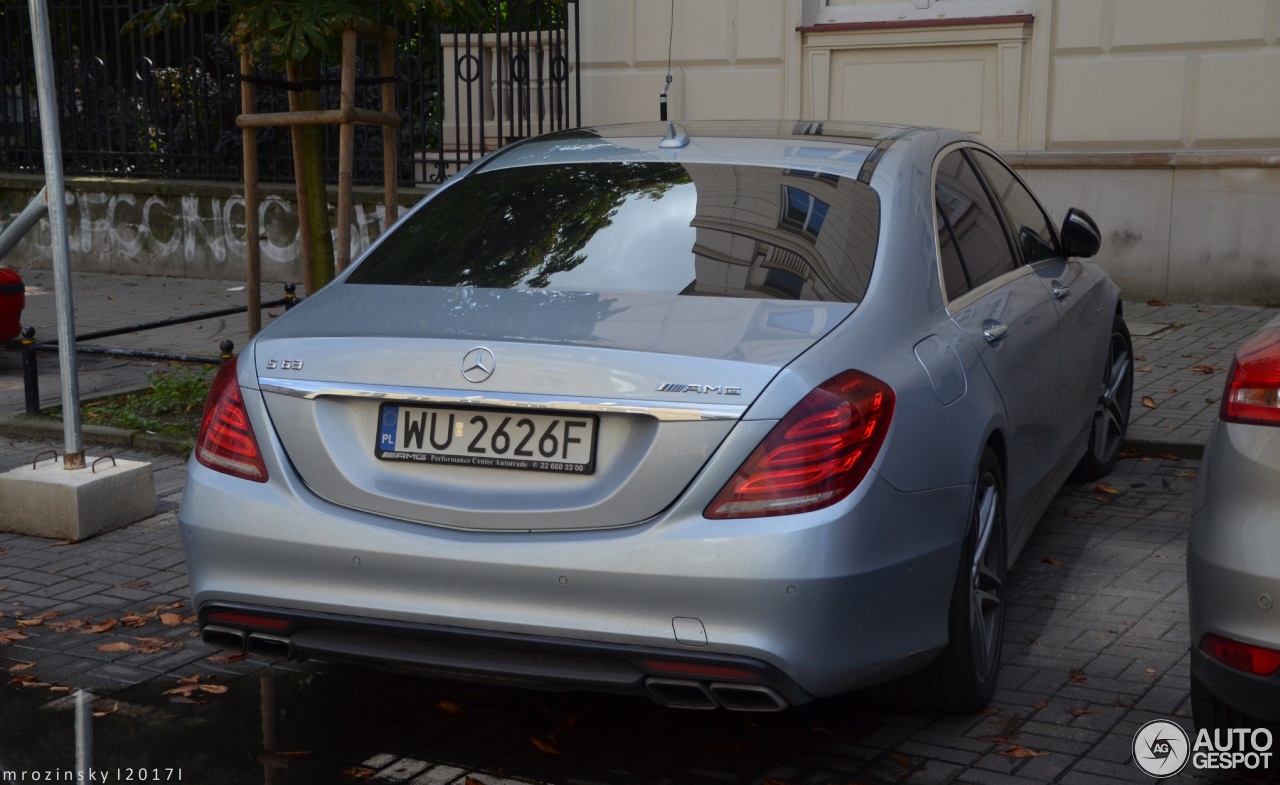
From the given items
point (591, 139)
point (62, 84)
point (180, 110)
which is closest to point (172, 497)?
point (591, 139)

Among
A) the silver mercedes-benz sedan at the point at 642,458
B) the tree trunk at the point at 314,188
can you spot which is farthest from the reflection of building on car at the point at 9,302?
the silver mercedes-benz sedan at the point at 642,458

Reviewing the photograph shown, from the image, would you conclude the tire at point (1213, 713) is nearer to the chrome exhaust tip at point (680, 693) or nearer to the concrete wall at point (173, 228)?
the chrome exhaust tip at point (680, 693)

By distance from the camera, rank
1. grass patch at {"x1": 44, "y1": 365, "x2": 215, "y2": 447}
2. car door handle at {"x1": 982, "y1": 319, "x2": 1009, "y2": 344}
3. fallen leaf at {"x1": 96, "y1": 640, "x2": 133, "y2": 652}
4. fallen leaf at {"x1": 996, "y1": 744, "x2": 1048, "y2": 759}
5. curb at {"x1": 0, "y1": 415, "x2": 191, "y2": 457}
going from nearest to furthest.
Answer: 1. fallen leaf at {"x1": 996, "y1": 744, "x2": 1048, "y2": 759}
2. car door handle at {"x1": 982, "y1": 319, "x2": 1009, "y2": 344}
3. fallen leaf at {"x1": 96, "y1": 640, "x2": 133, "y2": 652}
4. curb at {"x1": 0, "y1": 415, "x2": 191, "y2": 457}
5. grass patch at {"x1": 44, "y1": 365, "x2": 215, "y2": 447}

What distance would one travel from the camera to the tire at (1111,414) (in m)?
6.27

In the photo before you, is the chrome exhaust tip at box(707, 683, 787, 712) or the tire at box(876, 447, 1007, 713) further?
the tire at box(876, 447, 1007, 713)

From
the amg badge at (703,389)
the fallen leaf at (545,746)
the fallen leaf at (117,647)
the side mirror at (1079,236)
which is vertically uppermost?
the side mirror at (1079,236)

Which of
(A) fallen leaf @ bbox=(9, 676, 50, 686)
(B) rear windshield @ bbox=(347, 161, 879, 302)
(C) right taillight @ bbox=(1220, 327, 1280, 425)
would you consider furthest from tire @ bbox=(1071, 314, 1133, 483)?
(A) fallen leaf @ bbox=(9, 676, 50, 686)

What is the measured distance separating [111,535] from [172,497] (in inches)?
21.5

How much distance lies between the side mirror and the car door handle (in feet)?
4.41

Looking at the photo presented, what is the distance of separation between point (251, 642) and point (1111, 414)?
4262mm

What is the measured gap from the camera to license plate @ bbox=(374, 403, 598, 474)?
3201 mm

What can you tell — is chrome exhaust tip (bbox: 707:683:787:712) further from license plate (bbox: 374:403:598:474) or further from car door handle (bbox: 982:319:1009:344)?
car door handle (bbox: 982:319:1009:344)

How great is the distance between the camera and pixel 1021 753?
11.9 ft

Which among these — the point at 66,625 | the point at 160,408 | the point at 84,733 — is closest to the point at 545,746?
the point at 84,733
